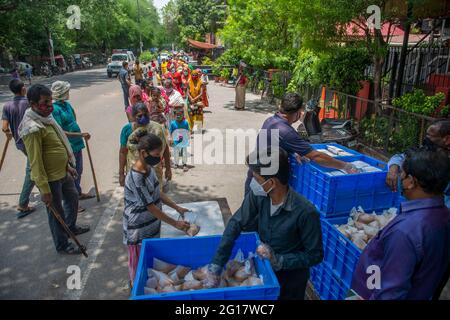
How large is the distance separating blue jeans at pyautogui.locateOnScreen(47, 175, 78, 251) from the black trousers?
292 cm

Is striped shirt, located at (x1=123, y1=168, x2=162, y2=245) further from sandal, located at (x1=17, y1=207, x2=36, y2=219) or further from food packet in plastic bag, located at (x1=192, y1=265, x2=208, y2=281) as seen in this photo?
sandal, located at (x1=17, y1=207, x2=36, y2=219)

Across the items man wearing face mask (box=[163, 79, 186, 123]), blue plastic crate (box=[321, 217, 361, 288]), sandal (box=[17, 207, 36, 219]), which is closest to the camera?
blue plastic crate (box=[321, 217, 361, 288])

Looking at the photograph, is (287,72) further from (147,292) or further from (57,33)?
(57,33)

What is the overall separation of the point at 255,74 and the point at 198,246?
1703 centimetres

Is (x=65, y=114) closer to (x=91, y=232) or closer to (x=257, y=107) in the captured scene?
(x=91, y=232)

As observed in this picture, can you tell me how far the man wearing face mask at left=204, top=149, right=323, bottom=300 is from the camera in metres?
2.23

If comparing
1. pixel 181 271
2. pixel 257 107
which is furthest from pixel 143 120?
pixel 257 107

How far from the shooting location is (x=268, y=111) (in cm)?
1406

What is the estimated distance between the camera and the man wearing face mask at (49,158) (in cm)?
374

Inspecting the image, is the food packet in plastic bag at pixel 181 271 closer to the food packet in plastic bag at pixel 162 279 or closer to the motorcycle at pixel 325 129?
the food packet in plastic bag at pixel 162 279

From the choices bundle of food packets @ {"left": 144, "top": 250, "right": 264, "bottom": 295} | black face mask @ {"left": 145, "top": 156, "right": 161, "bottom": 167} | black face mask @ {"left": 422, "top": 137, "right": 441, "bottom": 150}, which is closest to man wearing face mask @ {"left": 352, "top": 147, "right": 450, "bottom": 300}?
bundle of food packets @ {"left": 144, "top": 250, "right": 264, "bottom": 295}

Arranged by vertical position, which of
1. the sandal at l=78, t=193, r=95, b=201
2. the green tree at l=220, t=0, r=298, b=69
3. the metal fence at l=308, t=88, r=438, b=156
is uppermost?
the green tree at l=220, t=0, r=298, b=69

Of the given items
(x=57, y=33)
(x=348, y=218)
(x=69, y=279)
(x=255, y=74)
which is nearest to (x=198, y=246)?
(x=348, y=218)

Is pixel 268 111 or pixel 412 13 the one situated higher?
pixel 412 13
